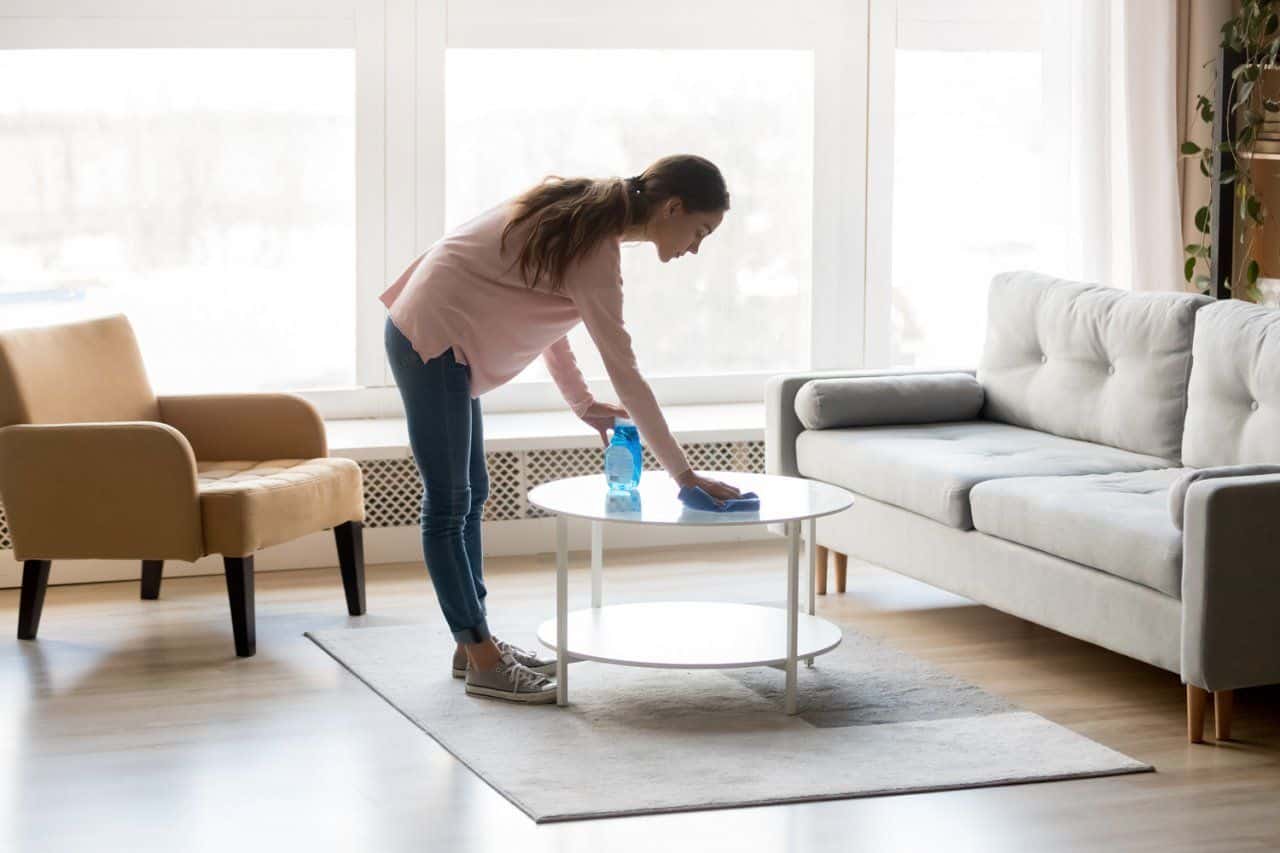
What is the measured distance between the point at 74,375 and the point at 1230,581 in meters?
2.81

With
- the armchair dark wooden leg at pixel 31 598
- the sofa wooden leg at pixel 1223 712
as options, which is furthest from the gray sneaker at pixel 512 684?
the sofa wooden leg at pixel 1223 712

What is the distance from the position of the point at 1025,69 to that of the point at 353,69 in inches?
91.1

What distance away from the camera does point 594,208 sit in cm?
346

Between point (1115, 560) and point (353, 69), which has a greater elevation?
point (353, 69)

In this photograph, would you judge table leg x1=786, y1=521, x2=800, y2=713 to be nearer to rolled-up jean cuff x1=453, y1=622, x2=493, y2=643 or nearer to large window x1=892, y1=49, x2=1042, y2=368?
rolled-up jean cuff x1=453, y1=622, x2=493, y2=643

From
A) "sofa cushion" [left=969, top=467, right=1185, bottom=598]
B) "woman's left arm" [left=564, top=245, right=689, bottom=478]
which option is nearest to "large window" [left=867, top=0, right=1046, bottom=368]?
"sofa cushion" [left=969, top=467, right=1185, bottom=598]

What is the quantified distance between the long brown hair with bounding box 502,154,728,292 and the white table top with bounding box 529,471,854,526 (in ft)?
1.57

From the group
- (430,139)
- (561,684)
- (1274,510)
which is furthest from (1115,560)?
(430,139)

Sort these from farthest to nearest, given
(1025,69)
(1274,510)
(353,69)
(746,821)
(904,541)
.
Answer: (1025,69) < (353,69) < (904,541) < (1274,510) < (746,821)

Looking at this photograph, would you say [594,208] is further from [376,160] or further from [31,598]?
[376,160]

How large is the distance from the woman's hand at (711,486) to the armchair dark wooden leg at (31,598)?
1.76 metres

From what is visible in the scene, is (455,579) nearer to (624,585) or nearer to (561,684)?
(561,684)

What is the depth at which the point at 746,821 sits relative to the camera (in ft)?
10.1

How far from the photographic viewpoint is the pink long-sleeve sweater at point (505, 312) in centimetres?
346
